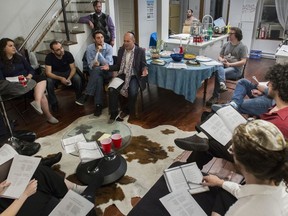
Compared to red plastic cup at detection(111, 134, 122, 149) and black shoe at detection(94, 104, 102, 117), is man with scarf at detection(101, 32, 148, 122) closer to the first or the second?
black shoe at detection(94, 104, 102, 117)

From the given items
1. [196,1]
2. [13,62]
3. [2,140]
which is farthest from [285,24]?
[2,140]

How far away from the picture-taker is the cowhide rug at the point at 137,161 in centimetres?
192

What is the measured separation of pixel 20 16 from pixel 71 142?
141 inches

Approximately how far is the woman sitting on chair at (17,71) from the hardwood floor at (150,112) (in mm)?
180

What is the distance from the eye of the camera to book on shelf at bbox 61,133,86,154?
6.01ft

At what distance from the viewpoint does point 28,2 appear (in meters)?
4.43

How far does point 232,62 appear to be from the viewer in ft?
11.7

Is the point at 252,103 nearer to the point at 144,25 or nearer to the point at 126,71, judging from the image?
the point at 126,71

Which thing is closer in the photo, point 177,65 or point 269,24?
point 177,65

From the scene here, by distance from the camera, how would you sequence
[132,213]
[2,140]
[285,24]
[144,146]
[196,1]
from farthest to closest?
[196,1] < [285,24] < [144,146] < [2,140] < [132,213]

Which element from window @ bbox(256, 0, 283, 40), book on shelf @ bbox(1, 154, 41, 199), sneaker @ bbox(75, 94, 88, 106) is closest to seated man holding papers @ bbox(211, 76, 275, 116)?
book on shelf @ bbox(1, 154, 41, 199)

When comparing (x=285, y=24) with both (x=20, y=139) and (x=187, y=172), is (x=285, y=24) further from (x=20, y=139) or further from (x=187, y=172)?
(x=20, y=139)

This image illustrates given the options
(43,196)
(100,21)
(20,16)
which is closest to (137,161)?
(43,196)

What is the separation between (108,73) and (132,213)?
2.49m
